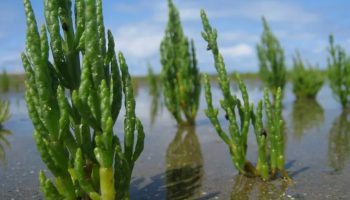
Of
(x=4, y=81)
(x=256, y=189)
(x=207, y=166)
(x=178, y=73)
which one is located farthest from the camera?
(x=4, y=81)

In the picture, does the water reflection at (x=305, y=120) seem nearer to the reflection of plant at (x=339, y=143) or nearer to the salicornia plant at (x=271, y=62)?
the reflection of plant at (x=339, y=143)

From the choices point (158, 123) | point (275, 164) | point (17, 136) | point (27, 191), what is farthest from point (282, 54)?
point (27, 191)

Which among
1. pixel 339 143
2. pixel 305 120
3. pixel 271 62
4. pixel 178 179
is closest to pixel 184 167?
pixel 178 179

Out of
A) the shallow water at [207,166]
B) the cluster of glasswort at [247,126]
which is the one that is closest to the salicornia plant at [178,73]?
the shallow water at [207,166]

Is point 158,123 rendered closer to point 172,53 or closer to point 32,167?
point 172,53

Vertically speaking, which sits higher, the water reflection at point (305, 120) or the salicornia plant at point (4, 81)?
the salicornia plant at point (4, 81)

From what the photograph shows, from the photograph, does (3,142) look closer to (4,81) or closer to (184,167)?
(184,167)
